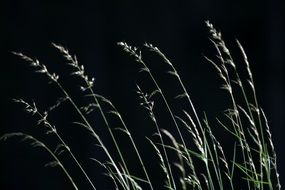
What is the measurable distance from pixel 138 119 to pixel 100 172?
46 centimetres

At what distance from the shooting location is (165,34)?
507 centimetres

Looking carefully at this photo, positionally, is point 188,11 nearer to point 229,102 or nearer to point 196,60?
point 196,60

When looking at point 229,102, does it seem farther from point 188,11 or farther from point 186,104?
point 188,11

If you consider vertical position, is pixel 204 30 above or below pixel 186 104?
above

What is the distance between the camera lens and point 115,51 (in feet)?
16.5

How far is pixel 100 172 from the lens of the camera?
16.1 feet

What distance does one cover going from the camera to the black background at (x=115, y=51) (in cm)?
495

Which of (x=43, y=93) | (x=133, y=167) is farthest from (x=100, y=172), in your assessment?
Result: (x=43, y=93)

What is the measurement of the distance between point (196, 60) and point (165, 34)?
0.29m

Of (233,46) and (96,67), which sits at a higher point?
(96,67)

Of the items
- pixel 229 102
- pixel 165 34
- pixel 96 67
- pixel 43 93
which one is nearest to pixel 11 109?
pixel 43 93

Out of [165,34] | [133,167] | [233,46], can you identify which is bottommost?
[133,167]

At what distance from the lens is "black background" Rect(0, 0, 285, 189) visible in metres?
4.95

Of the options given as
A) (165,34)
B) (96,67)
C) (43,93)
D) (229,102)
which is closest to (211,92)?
(229,102)
